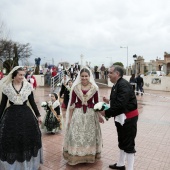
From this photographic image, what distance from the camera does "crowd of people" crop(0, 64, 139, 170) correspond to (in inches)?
126

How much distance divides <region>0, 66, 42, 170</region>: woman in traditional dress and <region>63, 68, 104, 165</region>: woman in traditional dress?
2.05 feet

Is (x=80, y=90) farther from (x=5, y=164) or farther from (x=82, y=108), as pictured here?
(x=5, y=164)

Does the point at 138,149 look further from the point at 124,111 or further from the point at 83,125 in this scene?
the point at 124,111

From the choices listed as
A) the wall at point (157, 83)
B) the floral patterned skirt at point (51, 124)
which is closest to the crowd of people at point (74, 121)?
the floral patterned skirt at point (51, 124)

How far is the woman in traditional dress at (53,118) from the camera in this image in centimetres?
591

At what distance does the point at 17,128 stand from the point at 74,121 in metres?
1.05

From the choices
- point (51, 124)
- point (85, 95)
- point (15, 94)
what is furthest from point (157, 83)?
point (15, 94)

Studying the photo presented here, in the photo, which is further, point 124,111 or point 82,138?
point 82,138

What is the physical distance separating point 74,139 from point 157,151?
2081 mm

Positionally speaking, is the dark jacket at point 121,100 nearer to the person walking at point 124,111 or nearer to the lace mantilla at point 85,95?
the person walking at point 124,111

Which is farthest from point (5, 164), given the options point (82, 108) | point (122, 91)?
point (122, 91)

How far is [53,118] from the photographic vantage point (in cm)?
601

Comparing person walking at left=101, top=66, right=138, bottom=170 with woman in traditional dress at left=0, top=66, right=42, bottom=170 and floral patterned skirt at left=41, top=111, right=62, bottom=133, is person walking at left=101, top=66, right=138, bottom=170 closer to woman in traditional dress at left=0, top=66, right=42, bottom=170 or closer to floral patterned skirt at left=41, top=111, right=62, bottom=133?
woman in traditional dress at left=0, top=66, right=42, bottom=170

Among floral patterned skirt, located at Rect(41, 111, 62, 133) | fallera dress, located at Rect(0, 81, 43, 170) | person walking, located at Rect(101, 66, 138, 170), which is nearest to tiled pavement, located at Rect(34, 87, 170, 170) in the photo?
floral patterned skirt, located at Rect(41, 111, 62, 133)
